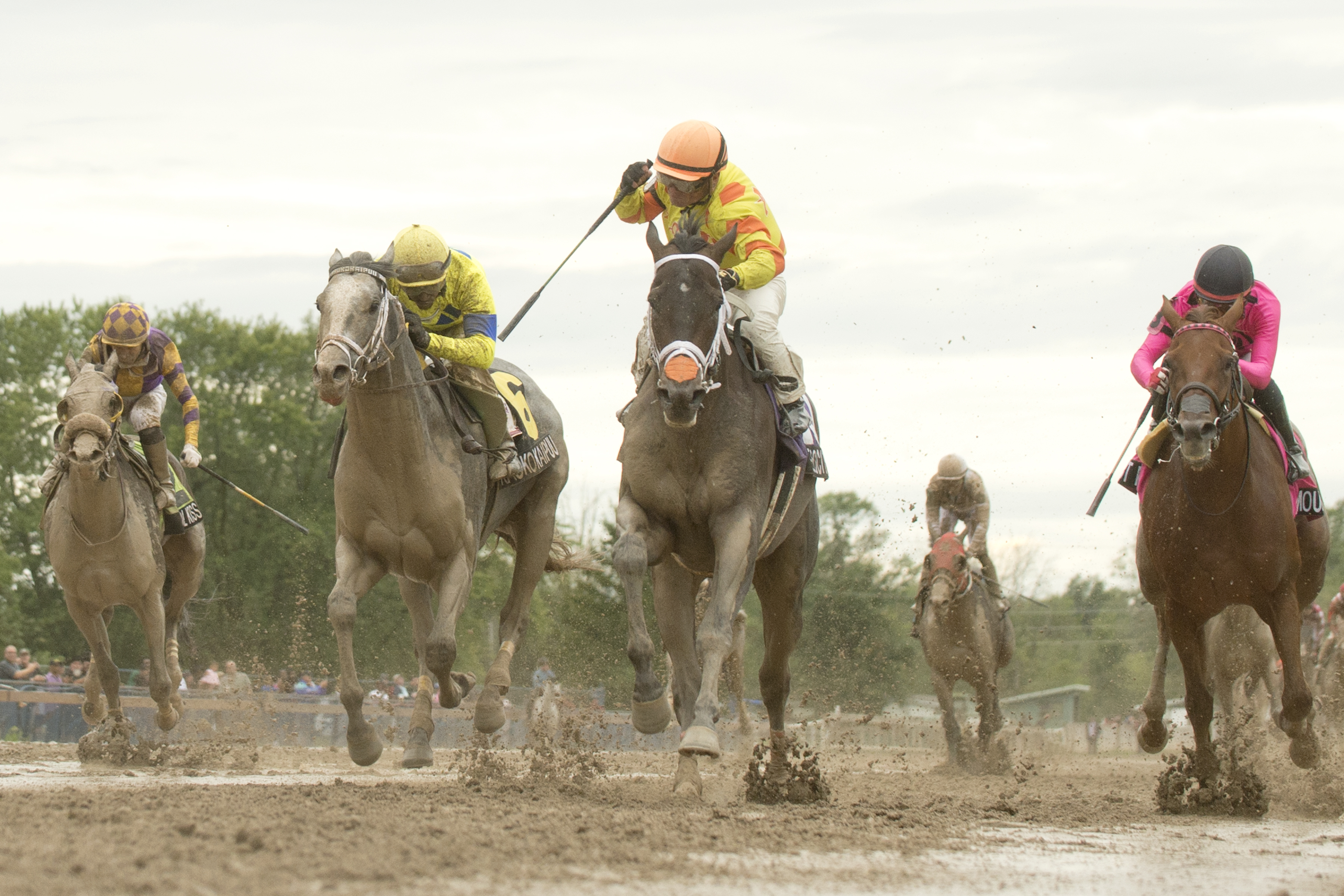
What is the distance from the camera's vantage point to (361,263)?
350 inches

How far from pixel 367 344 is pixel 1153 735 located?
5.56 metres

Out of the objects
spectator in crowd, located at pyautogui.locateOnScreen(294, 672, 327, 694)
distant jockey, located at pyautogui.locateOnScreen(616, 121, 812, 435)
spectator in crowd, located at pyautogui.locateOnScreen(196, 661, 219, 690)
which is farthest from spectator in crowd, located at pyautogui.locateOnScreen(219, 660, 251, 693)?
distant jockey, located at pyautogui.locateOnScreen(616, 121, 812, 435)

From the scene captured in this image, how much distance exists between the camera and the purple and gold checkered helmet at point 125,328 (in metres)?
12.3

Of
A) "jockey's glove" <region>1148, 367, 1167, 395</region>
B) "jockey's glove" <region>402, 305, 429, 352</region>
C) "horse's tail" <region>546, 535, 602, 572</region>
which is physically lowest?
"horse's tail" <region>546, 535, 602, 572</region>

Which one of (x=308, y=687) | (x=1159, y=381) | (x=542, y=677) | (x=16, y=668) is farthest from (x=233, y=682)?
(x=1159, y=381)

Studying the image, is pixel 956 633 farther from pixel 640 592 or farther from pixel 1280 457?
pixel 640 592

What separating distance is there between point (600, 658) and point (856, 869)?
2469 cm

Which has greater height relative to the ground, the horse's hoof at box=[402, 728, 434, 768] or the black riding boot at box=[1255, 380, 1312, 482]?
the black riding boot at box=[1255, 380, 1312, 482]

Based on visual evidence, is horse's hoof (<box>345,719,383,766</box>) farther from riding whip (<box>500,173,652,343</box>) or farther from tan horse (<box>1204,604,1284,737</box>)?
tan horse (<box>1204,604,1284,737</box>)

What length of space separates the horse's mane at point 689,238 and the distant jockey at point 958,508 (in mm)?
7961

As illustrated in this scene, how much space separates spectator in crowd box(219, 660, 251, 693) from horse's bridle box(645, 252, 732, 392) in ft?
39.8

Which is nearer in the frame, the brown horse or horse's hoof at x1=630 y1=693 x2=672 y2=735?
horse's hoof at x1=630 y1=693 x2=672 y2=735

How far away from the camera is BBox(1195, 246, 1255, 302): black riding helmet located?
369 inches

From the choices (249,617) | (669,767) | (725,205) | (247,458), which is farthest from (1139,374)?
(247,458)
